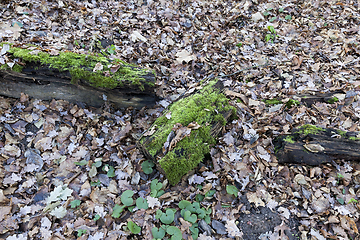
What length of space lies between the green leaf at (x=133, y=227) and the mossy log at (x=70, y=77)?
227 centimetres

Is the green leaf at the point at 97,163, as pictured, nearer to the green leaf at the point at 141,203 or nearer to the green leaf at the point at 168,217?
the green leaf at the point at 141,203

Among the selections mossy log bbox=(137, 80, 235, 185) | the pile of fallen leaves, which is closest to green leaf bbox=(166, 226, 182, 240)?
the pile of fallen leaves

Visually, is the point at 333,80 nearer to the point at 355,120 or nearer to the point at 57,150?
the point at 355,120

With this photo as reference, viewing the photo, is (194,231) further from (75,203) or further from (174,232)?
(75,203)

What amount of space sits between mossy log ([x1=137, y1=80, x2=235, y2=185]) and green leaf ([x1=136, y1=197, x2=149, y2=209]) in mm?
489

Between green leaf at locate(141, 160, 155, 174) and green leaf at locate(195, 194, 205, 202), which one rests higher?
green leaf at locate(141, 160, 155, 174)

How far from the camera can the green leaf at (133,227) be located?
117 inches

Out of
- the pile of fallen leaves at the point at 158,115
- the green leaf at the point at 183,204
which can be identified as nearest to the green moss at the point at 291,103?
the pile of fallen leaves at the point at 158,115

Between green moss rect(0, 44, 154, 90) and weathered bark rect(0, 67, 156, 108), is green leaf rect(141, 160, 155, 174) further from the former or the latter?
green moss rect(0, 44, 154, 90)

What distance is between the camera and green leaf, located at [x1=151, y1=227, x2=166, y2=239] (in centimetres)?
295

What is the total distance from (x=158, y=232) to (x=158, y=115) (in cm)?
222

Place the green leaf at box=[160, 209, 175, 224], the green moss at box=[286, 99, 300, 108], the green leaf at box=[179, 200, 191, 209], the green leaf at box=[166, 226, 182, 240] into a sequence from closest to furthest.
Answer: the green leaf at box=[166, 226, 182, 240] → the green leaf at box=[160, 209, 175, 224] → the green leaf at box=[179, 200, 191, 209] → the green moss at box=[286, 99, 300, 108]

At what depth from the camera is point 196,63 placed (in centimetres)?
570

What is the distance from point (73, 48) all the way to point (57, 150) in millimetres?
2550
